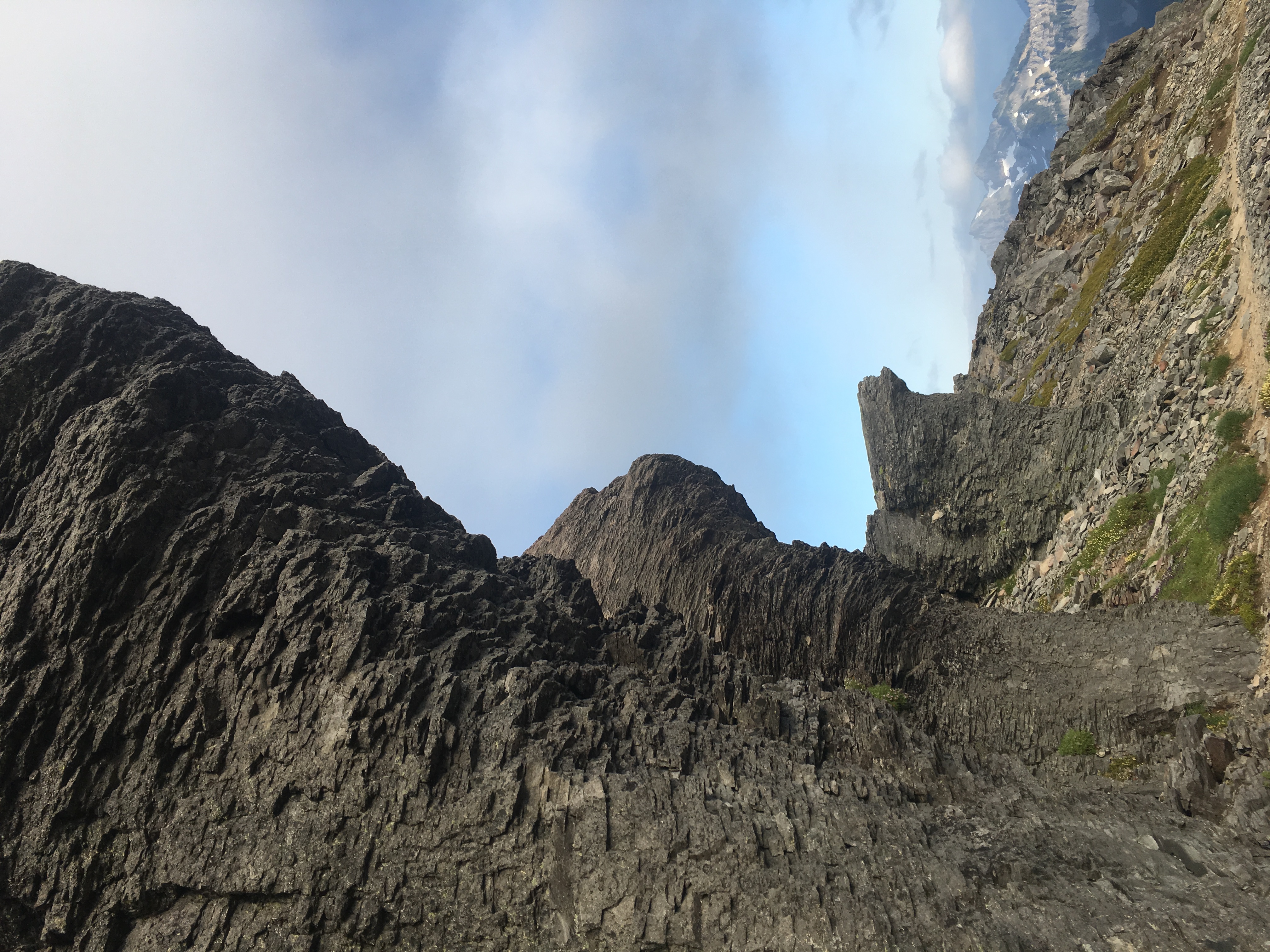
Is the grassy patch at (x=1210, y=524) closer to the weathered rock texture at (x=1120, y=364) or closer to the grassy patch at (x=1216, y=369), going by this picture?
the weathered rock texture at (x=1120, y=364)

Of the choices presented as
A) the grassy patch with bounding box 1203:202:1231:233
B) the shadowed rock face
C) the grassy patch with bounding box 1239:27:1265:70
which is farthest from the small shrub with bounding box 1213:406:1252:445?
the grassy patch with bounding box 1239:27:1265:70

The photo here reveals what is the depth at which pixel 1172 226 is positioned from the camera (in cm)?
4312

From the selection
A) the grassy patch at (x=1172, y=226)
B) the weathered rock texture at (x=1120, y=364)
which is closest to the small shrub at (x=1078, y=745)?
the weathered rock texture at (x=1120, y=364)

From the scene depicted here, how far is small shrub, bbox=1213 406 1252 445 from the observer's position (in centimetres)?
2442

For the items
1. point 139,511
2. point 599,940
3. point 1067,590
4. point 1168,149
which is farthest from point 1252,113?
point 139,511

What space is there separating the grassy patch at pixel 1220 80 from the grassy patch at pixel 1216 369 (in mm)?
27754

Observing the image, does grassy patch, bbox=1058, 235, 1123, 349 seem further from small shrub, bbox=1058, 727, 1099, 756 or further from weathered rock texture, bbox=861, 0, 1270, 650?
small shrub, bbox=1058, 727, 1099, 756

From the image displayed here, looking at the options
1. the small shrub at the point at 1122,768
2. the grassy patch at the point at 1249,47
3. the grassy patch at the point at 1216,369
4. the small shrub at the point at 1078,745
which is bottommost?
the small shrub at the point at 1122,768

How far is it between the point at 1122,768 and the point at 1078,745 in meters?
1.93

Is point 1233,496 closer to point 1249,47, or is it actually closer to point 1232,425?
point 1232,425

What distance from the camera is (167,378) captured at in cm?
2447

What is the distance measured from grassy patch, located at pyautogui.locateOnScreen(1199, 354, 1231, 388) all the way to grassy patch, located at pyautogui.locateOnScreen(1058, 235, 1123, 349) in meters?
23.4

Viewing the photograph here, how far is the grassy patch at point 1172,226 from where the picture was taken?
41.7 meters

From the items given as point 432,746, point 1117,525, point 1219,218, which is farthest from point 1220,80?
point 432,746
